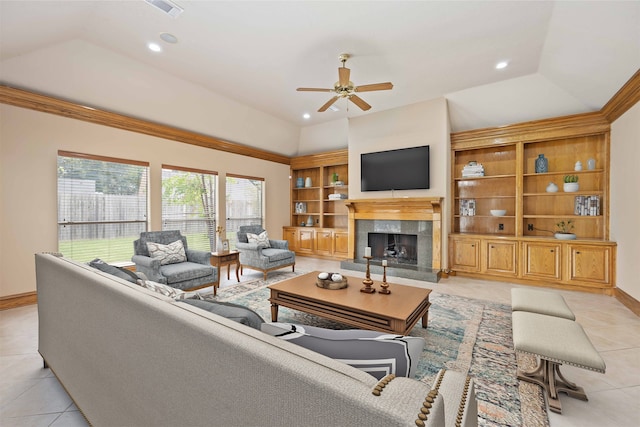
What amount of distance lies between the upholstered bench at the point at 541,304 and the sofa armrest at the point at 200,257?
3684mm

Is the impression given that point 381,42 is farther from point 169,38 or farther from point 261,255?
point 261,255

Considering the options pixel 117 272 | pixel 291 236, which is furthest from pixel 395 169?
pixel 117 272

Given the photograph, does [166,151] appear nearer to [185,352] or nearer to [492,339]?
[185,352]

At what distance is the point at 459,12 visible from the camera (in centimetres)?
282

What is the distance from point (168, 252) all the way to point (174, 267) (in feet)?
0.99

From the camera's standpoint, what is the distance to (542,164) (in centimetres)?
480

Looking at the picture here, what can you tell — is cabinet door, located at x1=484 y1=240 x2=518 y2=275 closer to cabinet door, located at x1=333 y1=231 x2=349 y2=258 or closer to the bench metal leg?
cabinet door, located at x1=333 y1=231 x2=349 y2=258

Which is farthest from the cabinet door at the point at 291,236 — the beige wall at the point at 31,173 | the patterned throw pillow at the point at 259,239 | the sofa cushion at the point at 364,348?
the sofa cushion at the point at 364,348

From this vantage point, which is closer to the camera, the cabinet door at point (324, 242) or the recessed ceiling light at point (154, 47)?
the recessed ceiling light at point (154, 47)

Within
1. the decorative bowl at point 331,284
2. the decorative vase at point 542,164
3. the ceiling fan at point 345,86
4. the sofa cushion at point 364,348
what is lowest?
the decorative bowl at point 331,284

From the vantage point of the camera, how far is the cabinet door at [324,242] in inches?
271

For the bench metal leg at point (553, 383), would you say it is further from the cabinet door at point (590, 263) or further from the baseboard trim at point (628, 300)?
the cabinet door at point (590, 263)

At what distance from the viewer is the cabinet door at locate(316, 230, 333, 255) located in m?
6.89

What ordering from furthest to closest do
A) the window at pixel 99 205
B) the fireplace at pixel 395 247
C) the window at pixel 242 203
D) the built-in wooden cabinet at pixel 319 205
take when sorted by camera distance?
the built-in wooden cabinet at pixel 319 205, the window at pixel 242 203, the fireplace at pixel 395 247, the window at pixel 99 205
